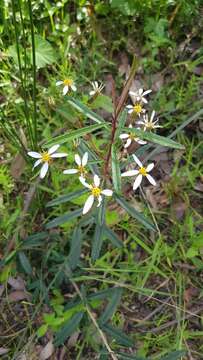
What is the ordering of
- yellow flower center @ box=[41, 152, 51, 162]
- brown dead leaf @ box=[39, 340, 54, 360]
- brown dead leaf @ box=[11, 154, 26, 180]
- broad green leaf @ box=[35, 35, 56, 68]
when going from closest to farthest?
1. yellow flower center @ box=[41, 152, 51, 162]
2. brown dead leaf @ box=[39, 340, 54, 360]
3. brown dead leaf @ box=[11, 154, 26, 180]
4. broad green leaf @ box=[35, 35, 56, 68]

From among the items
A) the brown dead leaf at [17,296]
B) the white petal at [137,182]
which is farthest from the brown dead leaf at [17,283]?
the white petal at [137,182]

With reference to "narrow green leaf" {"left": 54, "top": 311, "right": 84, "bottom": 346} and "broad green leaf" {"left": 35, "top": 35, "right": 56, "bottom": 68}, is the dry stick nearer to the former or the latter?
"narrow green leaf" {"left": 54, "top": 311, "right": 84, "bottom": 346}

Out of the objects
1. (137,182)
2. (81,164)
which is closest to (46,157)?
(81,164)

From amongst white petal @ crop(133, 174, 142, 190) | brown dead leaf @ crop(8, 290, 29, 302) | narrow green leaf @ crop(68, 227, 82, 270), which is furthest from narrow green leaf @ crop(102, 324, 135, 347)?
white petal @ crop(133, 174, 142, 190)

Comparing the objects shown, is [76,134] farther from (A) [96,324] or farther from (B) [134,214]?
(A) [96,324]

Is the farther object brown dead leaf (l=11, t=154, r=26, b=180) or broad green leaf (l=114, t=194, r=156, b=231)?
brown dead leaf (l=11, t=154, r=26, b=180)

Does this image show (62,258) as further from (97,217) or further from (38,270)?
(97,217)

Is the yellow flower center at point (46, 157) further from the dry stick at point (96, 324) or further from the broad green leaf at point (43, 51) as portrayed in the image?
the broad green leaf at point (43, 51)
